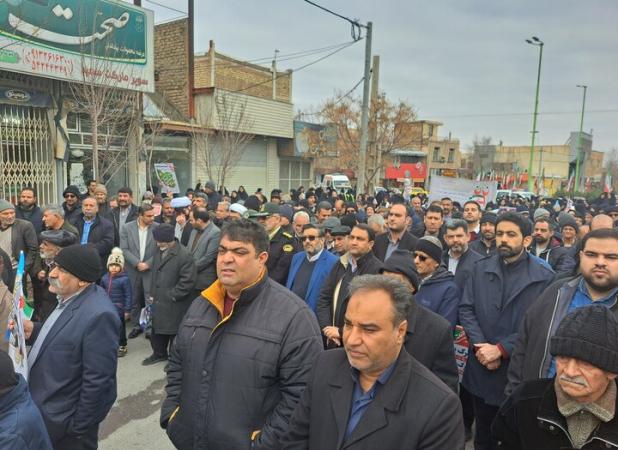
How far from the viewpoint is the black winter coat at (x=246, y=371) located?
7.36 feet

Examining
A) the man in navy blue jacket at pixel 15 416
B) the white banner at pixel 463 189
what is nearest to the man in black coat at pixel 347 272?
the man in navy blue jacket at pixel 15 416

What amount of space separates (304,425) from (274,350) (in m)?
0.42

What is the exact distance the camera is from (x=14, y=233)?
5484 mm

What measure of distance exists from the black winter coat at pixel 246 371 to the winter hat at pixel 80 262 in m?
0.91

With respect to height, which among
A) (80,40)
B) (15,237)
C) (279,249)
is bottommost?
(279,249)

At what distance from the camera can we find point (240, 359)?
7.40 feet

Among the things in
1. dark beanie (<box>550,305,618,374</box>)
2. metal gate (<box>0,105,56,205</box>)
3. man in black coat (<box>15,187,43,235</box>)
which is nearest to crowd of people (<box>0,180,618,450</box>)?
dark beanie (<box>550,305,618,374</box>)

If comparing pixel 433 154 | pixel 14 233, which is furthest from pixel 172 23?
pixel 433 154

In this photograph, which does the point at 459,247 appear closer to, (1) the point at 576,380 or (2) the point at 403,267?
(2) the point at 403,267

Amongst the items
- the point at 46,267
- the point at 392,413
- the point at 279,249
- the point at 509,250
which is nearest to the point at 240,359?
the point at 392,413

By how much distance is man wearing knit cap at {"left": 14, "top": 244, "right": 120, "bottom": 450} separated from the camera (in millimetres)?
2604

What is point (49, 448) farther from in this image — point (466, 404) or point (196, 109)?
point (196, 109)

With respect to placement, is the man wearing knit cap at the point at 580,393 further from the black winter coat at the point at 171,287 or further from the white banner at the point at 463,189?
the white banner at the point at 463,189

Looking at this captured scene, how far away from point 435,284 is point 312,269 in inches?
66.7
